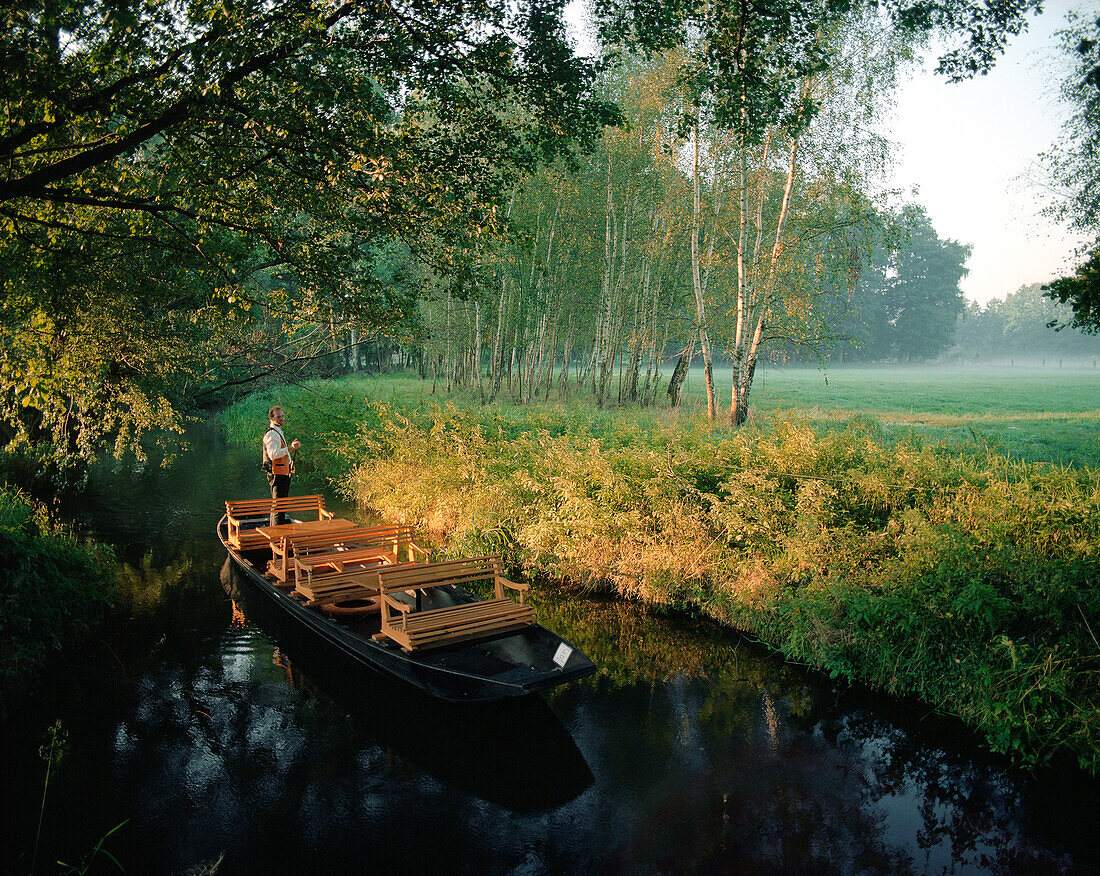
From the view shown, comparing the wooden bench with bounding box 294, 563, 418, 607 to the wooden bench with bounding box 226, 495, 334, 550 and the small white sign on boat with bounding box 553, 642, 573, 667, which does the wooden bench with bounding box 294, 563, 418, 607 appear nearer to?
the wooden bench with bounding box 226, 495, 334, 550

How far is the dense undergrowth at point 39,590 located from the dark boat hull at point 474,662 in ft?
8.91

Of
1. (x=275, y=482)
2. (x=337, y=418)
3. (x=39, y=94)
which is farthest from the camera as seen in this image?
(x=337, y=418)

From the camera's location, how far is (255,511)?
1107cm

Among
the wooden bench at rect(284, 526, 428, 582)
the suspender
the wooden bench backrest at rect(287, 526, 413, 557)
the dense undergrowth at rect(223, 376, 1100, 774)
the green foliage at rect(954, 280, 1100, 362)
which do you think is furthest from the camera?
the green foliage at rect(954, 280, 1100, 362)

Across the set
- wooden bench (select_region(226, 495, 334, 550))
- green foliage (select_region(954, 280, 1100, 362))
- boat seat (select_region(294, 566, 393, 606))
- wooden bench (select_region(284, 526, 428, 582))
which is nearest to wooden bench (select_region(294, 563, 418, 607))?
boat seat (select_region(294, 566, 393, 606))

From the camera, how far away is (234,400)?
28.7 metres

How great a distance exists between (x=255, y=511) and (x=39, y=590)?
147 inches

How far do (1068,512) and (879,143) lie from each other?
40.4 feet

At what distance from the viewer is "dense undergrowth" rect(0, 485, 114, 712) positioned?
22.4 feet

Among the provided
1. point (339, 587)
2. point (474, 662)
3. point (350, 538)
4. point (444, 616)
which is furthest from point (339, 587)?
point (474, 662)

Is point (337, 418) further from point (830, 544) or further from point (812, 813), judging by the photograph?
point (812, 813)

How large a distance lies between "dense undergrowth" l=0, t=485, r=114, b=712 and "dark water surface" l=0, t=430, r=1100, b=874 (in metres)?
0.33

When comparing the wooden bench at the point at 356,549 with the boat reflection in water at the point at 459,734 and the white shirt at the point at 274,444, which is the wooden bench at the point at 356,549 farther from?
the white shirt at the point at 274,444

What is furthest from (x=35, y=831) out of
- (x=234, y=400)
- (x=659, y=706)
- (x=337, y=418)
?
(x=234, y=400)
